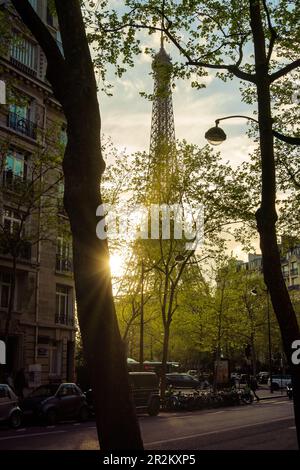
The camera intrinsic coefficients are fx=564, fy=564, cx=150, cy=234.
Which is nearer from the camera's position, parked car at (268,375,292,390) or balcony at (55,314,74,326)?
balcony at (55,314,74,326)

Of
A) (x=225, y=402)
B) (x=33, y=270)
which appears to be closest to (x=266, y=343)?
(x=225, y=402)

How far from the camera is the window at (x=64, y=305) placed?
37.0m

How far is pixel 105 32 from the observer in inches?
418

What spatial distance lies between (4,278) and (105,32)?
24.1 metres

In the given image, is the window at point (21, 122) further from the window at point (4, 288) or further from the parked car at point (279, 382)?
the parked car at point (279, 382)

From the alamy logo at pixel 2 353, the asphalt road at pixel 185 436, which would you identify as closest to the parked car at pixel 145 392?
the asphalt road at pixel 185 436

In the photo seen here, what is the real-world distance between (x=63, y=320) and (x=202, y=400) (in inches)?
446

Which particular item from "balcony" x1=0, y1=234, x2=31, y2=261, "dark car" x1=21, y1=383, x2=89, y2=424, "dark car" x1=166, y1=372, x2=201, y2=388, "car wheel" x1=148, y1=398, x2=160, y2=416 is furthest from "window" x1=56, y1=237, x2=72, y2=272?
"dark car" x1=166, y1=372, x2=201, y2=388

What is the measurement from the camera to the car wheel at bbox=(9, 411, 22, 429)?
19.2 meters

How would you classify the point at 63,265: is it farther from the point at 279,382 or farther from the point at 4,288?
the point at 279,382

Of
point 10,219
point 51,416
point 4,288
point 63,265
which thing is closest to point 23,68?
point 10,219

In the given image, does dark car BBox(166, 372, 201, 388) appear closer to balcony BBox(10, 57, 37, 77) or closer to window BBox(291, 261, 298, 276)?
balcony BBox(10, 57, 37, 77)

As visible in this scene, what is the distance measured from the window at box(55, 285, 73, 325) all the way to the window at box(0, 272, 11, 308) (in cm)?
485
